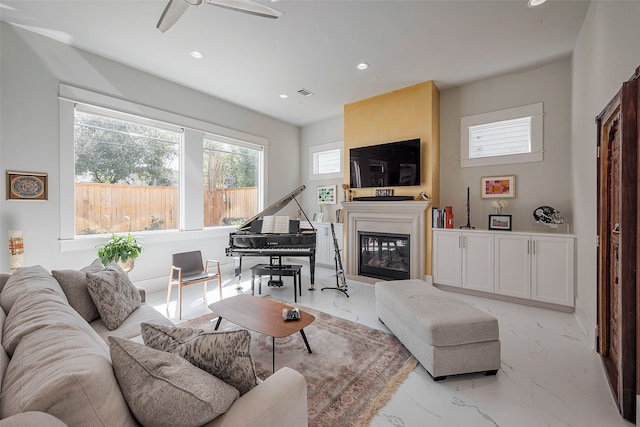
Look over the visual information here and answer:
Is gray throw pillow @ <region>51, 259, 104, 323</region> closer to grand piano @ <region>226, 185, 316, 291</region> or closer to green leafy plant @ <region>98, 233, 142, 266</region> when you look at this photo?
green leafy plant @ <region>98, 233, 142, 266</region>

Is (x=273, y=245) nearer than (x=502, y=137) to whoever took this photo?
No

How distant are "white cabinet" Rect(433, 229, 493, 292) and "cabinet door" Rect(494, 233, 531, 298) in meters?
0.09

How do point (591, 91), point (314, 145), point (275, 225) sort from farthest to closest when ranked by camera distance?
1. point (314, 145)
2. point (275, 225)
3. point (591, 91)

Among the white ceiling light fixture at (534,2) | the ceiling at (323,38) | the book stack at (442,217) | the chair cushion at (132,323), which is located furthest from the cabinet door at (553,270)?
the chair cushion at (132,323)

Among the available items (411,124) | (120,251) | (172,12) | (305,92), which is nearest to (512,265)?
(411,124)

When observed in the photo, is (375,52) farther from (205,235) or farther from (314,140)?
(205,235)

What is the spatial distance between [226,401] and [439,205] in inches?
172

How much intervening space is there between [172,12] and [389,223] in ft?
12.5

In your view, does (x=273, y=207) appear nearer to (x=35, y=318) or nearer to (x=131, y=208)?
(x=131, y=208)

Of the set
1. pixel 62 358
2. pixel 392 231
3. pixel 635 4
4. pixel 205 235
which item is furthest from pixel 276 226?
pixel 635 4

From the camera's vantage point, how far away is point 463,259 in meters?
3.98

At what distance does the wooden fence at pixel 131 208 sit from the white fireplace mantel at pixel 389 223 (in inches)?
96.0

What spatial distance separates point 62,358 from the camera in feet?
2.83

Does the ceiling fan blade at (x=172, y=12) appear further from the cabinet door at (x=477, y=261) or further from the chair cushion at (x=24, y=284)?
the cabinet door at (x=477, y=261)
